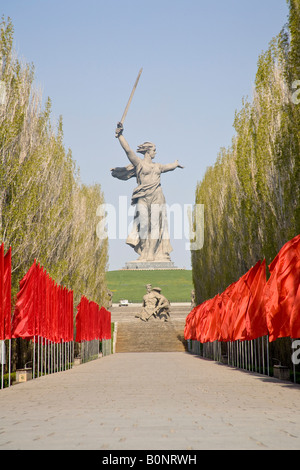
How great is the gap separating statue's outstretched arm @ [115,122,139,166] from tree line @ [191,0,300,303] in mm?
50779

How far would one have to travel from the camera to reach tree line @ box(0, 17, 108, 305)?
19219 mm

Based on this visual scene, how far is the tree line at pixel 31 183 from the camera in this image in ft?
63.1

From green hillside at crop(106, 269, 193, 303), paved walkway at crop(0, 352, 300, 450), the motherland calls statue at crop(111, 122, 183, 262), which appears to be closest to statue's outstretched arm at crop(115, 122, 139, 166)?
the motherland calls statue at crop(111, 122, 183, 262)

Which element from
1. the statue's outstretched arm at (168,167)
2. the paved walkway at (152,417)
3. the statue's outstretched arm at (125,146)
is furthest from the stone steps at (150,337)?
the statue's outstretched arm at (168,167)

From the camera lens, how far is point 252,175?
2377 cm

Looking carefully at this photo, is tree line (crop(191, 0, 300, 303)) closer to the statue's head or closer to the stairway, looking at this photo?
the stairway

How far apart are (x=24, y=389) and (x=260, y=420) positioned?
7774 mm

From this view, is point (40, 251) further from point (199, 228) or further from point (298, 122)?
point (199, 228)

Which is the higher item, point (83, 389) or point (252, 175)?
point (252, 175)

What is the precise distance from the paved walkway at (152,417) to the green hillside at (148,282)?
6210cm

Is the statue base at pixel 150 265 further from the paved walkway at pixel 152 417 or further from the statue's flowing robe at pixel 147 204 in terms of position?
the paved walkway at pixel 152 417

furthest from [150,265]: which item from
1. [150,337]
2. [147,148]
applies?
[150,337]

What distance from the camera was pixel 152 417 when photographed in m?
7.75
